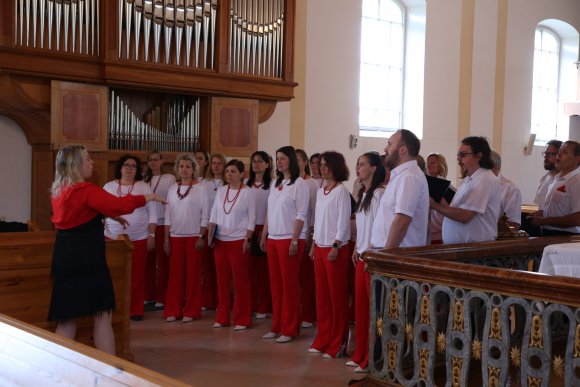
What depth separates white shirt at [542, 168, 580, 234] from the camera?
6.10 m

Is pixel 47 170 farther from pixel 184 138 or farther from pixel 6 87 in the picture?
pixel 184 138

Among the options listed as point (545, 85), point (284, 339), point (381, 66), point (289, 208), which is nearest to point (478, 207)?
point (289, 208)

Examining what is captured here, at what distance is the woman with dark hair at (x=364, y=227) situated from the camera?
549cm

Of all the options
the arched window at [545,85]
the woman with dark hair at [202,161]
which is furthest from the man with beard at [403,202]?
the arched window at [545,85]

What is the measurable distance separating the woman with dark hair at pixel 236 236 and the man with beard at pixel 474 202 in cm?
213

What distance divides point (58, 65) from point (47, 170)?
116cm

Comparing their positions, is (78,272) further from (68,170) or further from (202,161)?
(202,161)

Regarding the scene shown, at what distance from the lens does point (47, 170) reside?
8.05 meters

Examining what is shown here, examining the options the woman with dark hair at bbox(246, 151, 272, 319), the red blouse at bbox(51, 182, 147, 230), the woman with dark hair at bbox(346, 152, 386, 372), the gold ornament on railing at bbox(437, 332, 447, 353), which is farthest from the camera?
the woman with dark hair at bbox(246, 151, 272, 319)

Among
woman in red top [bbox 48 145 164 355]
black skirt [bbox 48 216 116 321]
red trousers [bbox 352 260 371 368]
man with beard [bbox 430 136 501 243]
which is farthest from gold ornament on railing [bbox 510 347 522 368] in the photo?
black skirt [bbox 48 216 116 321]

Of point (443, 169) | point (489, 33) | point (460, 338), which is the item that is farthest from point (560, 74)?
point (460, 338)

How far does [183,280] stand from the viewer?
7.24 meters

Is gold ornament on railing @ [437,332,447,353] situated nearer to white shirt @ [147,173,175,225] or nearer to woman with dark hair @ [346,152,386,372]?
woman with dark hair @ [346,152,386,372]

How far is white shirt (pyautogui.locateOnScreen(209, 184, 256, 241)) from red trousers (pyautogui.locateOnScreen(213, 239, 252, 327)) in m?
0.08
